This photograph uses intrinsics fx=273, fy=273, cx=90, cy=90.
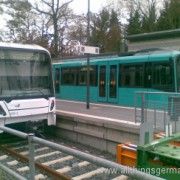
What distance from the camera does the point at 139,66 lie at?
Answer: 1206 centimetres

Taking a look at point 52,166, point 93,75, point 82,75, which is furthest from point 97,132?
point 82,75

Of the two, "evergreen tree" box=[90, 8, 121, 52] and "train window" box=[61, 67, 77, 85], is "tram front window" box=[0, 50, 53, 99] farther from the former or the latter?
"evergreen tree" box=[90, 8, 121, 52]

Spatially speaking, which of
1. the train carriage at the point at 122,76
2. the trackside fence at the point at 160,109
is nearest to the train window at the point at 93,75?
the train carriage at the point at 122,76

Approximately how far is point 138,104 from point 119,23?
31576 mm

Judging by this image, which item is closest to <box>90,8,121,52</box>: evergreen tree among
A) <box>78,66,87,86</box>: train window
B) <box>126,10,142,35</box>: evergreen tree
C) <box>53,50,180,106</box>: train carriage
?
<box>126,10,142,35</box>: evergreen tree

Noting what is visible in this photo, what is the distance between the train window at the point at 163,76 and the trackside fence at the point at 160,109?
3771mm

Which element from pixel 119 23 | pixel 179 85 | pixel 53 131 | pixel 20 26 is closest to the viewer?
pixel 53 131

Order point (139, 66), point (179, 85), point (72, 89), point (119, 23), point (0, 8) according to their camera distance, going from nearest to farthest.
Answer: point (179, 85) → point (139, 66) → point (72, 89) → point (0, 8) → point (119, 23)

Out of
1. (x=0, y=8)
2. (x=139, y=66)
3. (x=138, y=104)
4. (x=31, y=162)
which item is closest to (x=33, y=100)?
(x=138, y=104)

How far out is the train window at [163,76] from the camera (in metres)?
10.9

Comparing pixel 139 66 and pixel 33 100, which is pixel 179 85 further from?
pixel 33 100

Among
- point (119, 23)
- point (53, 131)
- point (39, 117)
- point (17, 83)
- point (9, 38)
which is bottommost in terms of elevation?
point (53, 131)

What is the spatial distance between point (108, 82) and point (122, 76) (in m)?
0.96

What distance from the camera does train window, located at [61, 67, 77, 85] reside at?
606 inches
